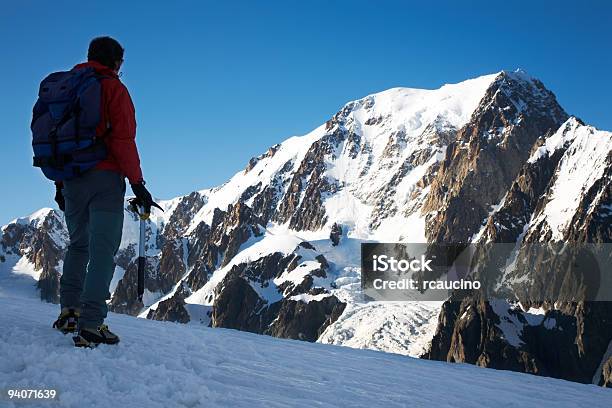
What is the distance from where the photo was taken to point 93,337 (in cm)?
592

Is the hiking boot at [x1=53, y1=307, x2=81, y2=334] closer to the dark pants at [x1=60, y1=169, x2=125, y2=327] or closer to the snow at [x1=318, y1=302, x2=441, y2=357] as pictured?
the dark pants at [x1=60, y1=169, x2=125, y2=327]

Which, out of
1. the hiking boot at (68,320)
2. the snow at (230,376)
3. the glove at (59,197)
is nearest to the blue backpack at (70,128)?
the glove at (59,197)

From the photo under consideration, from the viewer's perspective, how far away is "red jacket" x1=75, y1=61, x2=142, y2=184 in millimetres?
5992

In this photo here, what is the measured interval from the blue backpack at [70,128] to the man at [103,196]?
0.10m

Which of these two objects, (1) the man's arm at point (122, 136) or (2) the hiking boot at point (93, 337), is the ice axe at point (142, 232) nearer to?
(1) the man's arm at point (122, 136)

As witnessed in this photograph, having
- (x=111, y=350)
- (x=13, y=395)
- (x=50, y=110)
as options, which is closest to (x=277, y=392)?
(x=111, y=350)

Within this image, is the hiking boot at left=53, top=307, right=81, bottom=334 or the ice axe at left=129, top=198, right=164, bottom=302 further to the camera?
the ice axe at left=129, top=198, right=164, bottom=302

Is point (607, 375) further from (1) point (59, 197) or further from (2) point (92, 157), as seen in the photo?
(2) point (92, 157)

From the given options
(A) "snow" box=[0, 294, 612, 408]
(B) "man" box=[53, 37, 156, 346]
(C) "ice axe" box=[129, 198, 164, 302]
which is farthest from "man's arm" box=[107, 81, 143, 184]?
(A) "snow" box=[0, 294, 612, 408]

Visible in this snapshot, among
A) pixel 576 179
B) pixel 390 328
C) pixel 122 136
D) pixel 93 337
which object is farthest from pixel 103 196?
pixel 576 179

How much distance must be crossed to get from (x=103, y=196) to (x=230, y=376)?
223 cm

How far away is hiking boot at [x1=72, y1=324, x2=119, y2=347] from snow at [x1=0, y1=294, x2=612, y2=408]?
112 mm

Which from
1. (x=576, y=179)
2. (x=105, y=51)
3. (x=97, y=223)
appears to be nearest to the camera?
(x=97, y=223)

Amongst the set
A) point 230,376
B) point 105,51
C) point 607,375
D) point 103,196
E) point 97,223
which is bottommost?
point 607,375
